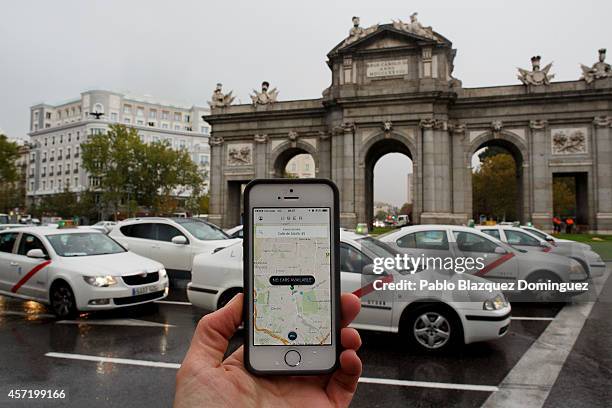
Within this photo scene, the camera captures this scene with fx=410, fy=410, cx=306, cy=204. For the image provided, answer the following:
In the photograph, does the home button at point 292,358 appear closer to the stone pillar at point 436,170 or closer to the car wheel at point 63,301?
the car wheel at point 63,301

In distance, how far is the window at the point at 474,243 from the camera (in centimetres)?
945

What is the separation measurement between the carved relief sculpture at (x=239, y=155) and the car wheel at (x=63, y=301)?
28729mm

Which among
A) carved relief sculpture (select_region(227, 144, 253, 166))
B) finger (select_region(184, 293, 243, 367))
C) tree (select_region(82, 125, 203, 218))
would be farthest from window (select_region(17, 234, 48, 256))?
tree (select_region(82, 125, 203, 218))

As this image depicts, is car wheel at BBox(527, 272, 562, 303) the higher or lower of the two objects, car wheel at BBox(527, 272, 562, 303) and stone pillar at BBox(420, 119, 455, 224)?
the lower

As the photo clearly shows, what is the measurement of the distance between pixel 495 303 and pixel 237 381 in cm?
550

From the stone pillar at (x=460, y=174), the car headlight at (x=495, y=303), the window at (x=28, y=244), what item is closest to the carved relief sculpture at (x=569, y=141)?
the stone pillar at (x=460, y=174)

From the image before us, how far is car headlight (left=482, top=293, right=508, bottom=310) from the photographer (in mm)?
6316

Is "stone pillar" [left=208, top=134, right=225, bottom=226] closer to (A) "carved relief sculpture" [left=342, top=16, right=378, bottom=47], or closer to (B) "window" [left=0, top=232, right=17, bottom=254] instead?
(A) "carved relief sculpture" [left=342, top=16, right=378, bottom=47]

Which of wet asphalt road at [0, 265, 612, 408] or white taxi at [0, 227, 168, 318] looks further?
white taxi at [0, 227, 168, 318]

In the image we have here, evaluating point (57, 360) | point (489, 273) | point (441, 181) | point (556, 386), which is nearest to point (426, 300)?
point (556, 386)

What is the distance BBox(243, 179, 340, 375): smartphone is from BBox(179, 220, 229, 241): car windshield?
403 inches

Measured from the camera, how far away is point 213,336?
2.18 metres

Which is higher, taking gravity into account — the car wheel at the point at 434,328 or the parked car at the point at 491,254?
the parked car at the point at 491,254

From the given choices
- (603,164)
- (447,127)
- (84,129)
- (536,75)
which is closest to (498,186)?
(603,164)
